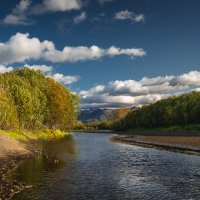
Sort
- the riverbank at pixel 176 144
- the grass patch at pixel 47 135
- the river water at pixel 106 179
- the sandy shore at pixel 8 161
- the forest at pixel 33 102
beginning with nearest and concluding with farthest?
the sandy shore at pixel 8 161 < the river water at pixel 106 179 < the riverbank at pixel 176 144 < the forest at pixel 33 102 < the grass patch at pixel 47 135

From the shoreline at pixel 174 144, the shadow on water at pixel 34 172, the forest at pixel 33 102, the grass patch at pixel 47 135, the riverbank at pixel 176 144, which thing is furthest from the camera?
the grass patch at pixel 47 135

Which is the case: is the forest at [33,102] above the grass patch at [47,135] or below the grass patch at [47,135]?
above

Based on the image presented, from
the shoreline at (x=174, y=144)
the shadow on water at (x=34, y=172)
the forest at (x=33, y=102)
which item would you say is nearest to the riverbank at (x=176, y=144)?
the shoreline at (x=174, y=144)

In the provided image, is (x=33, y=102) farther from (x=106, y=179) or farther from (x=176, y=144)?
(x=106, y=179)

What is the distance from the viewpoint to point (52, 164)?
157 feet

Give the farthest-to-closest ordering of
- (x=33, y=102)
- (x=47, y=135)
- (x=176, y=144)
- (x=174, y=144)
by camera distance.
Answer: (x=47, y=135), (x=33, y=102), (x=174, y=144), (x=176, y=144)

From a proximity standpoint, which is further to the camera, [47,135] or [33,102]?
[47,135]

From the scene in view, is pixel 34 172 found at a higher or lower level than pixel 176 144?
higher

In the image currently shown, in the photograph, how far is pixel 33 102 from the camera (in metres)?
106

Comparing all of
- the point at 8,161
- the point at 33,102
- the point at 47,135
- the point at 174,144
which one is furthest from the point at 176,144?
the point at 8,161

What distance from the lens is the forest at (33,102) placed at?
9356 centimetres

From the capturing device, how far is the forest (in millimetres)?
93562

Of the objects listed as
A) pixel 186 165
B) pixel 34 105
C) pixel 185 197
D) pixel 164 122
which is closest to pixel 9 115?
pixel 34 105

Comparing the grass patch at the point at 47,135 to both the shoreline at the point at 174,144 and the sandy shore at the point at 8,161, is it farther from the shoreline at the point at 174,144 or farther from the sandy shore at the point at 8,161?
the sandy shore at the point at 8,161
